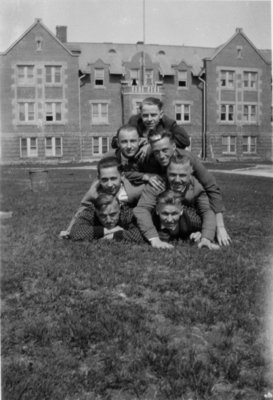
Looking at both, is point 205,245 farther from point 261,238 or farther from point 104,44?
point 104,44

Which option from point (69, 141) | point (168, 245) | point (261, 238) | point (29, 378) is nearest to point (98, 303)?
point (29, 378)

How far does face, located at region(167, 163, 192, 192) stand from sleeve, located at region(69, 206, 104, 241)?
125 centimetres

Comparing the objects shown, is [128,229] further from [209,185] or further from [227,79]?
[227,79]

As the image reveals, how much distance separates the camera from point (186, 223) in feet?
22.3

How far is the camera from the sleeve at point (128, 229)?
6.68 meters

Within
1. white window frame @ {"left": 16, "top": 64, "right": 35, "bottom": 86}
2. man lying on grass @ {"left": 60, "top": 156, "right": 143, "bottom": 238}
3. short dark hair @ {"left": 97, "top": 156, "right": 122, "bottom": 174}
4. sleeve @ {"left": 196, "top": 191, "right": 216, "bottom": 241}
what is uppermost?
white window frame @ {"left": 16, "top": 64, "right": 35, "bottom": 86}

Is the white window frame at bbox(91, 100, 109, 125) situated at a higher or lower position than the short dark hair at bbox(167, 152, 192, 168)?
higher

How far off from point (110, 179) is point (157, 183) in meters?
0.70

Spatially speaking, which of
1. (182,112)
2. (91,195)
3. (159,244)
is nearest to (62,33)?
(182,112)

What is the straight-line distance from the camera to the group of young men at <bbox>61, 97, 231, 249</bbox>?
21.5ft

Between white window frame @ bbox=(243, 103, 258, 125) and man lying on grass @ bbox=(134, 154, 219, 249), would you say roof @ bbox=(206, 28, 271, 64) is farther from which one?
man lying on grass @ bbox=(134, 154, 219, 249)

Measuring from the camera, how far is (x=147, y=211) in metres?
6.65

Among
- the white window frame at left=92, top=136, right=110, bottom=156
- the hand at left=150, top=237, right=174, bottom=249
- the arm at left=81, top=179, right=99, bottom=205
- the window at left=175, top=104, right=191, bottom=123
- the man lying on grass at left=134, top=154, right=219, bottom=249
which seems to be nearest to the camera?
the hand at left=150, top=237, right=174, bottom=249

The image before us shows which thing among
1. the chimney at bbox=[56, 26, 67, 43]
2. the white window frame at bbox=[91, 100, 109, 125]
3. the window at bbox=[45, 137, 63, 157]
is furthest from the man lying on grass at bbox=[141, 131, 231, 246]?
the chimney at bbox=[56, 26, 67, 43]
